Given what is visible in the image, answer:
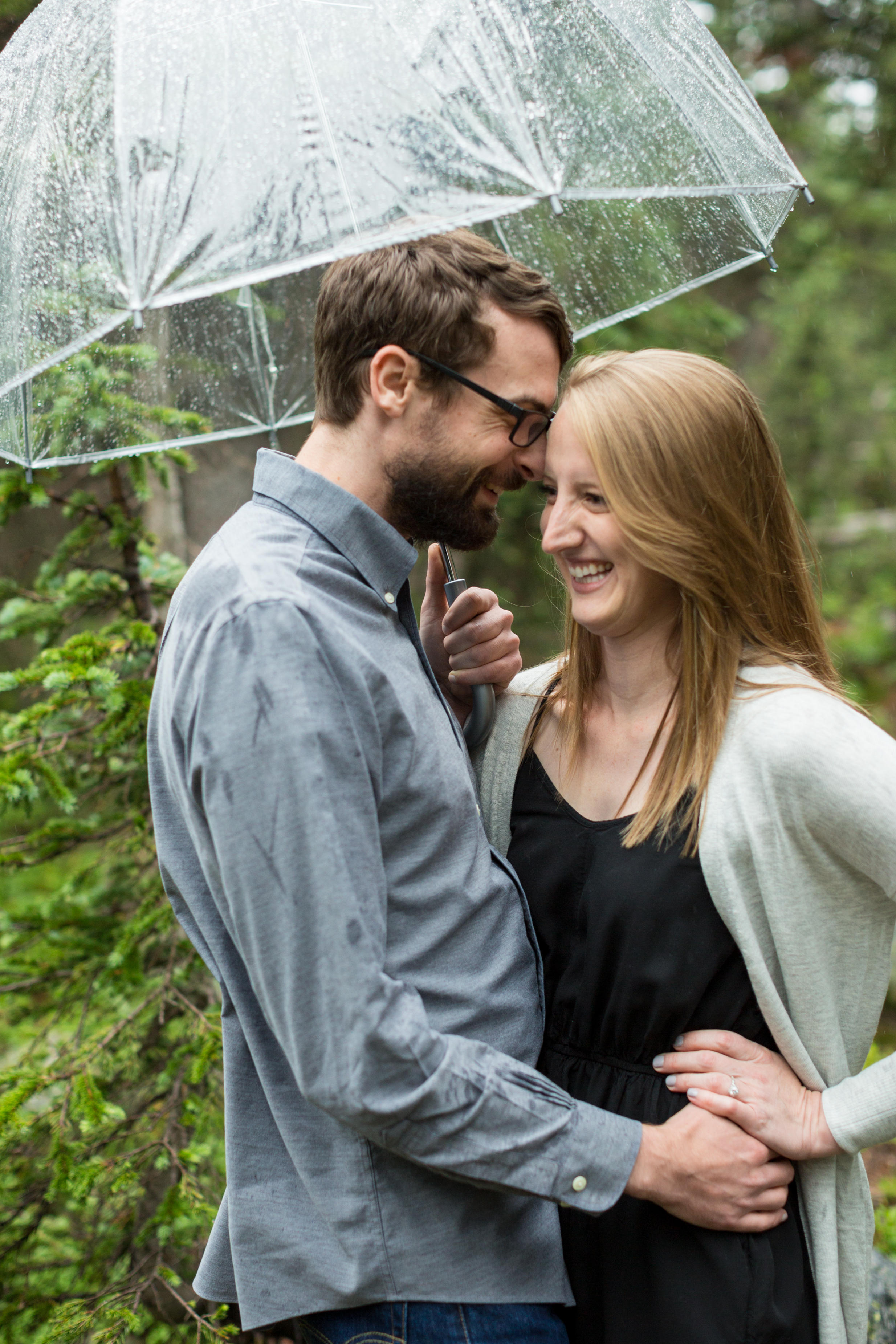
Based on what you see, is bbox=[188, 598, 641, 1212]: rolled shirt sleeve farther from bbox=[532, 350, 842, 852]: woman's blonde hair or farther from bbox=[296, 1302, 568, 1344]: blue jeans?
bbox=[532, 350, 842, 852]: woman's blonde hair

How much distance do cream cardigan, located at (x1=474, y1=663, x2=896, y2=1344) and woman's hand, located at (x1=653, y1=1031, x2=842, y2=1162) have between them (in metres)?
0.03

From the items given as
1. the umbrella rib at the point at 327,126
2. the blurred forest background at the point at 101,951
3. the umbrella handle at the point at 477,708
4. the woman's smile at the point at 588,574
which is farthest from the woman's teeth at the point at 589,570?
the umbrella rib at the point at 327,126

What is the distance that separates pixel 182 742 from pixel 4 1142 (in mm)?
1772

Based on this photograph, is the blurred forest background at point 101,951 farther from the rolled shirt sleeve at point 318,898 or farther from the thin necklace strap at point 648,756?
the rolled shirt sleeve at point 318,898

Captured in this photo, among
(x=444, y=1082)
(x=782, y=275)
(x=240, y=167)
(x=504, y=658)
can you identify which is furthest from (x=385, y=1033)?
(x=782, y=275)

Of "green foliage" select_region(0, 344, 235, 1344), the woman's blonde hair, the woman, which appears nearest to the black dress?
the woman

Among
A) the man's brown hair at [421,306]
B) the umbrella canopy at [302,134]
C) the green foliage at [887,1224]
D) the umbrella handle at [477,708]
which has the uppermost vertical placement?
the umbrella canopy at [302,134]

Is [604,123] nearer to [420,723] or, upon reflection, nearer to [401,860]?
[420,723]

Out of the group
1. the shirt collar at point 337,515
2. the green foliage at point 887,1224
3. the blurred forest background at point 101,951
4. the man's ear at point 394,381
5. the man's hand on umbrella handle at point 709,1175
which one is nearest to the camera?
the man's hand on umbrella handle at point 709,1175

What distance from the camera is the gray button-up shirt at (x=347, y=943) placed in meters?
1.35

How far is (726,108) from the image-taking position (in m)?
1.89

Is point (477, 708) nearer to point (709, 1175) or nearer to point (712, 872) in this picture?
point (712, 872)

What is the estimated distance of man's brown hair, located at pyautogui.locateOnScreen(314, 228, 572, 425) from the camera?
1.85 metres

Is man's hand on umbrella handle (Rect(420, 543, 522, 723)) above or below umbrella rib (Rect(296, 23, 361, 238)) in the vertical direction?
below
